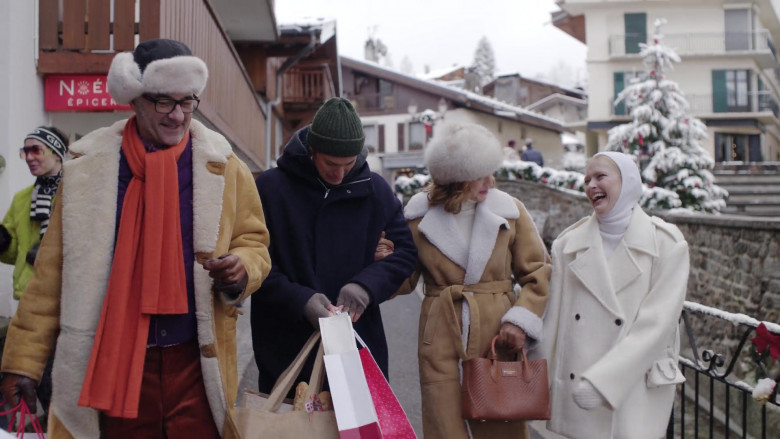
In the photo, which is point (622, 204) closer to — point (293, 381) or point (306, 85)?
point (293, 381)

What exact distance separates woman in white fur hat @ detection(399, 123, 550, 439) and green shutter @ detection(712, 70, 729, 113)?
118ft

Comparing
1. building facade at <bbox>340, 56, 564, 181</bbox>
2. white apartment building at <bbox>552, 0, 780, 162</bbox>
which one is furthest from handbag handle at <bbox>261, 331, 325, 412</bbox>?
building facade at <bbox>340, 56, 564, 181</bbox>

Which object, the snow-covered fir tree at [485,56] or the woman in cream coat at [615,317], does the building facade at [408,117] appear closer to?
the woman in cream coat at [615,317]

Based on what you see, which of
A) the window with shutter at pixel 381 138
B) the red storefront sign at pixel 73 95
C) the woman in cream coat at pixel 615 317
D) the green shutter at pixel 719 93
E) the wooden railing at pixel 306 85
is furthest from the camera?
the window with shutter at pixel 381 138

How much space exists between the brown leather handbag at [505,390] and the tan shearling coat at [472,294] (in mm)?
171

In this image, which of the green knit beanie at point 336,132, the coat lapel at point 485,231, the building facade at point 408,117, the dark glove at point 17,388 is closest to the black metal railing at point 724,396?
the coat lapel at point 485,231

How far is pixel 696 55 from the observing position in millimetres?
35344

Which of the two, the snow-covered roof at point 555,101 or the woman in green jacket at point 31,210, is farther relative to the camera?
the snow-covered roof at point 555,101

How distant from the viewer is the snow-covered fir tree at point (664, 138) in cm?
1833

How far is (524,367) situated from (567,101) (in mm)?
44957

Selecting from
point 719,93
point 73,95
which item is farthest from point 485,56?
point 73,95

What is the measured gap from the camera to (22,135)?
5898 millimetres

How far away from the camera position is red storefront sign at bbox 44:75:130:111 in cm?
629

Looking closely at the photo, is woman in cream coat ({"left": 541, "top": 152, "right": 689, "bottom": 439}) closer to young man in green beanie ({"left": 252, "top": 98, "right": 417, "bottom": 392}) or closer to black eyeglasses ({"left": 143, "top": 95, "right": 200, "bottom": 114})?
young man in green beanie ({"left": 252, "top": 98, "right": 417, "bottom": 392})
